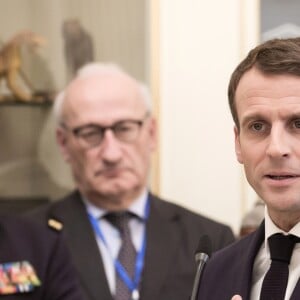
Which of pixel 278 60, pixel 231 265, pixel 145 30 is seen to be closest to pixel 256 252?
pixel 231 265

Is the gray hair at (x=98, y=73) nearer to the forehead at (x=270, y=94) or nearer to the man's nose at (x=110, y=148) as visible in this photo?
the man's nose at (x=110, y=148)

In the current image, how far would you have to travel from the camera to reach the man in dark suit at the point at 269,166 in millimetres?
1146

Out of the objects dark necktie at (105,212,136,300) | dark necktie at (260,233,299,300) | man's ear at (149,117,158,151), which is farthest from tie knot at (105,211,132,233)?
dark necktie at (260,233,299,300)

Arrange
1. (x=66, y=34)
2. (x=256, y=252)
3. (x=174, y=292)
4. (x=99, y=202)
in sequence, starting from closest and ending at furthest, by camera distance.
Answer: (x=256, y=252), (x=174, y=292), (x=99, y=202), (x=66, y=34)

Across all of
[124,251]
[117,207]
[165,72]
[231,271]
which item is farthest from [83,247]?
[231,271]

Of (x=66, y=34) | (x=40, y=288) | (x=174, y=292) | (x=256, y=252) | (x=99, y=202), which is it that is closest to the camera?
(x=256, y=252)

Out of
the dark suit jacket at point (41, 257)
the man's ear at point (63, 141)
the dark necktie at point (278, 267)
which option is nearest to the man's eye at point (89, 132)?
the man's ear at point (63, 141)

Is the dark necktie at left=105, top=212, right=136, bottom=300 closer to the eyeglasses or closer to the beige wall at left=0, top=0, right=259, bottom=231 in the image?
the eyeglasses

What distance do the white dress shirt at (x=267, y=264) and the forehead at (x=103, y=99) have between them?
3.77ft

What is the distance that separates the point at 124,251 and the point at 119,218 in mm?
144

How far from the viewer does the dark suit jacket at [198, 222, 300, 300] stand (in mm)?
1254

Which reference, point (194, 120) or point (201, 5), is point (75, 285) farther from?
point (201, 5)

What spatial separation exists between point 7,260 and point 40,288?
98 millimetres

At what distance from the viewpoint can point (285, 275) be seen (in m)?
1.18
